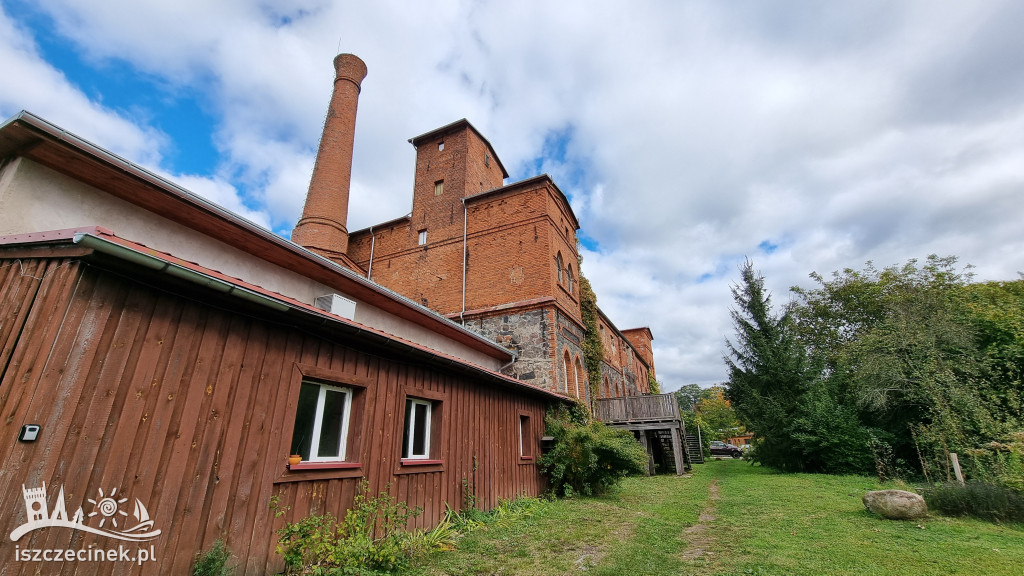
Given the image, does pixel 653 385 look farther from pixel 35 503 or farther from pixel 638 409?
pixel 35 503

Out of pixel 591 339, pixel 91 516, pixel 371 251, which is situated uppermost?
pixel 371 251

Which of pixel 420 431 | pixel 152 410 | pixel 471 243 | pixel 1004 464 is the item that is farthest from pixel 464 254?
pixel 1004 464

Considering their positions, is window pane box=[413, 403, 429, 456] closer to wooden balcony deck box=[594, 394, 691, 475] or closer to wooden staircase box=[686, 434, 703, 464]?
wooden balcony deck box=[594, 394, 691, 475]

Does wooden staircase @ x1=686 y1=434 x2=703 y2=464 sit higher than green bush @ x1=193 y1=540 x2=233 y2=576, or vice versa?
wooden staircase @ x1=686 y1=434 x2=703 y2=464

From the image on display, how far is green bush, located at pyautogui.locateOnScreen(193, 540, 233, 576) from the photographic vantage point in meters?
3.74

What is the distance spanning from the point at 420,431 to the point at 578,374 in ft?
32.2

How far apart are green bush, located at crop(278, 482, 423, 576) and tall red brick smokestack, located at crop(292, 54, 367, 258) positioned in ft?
41.9

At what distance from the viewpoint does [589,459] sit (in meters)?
10.8

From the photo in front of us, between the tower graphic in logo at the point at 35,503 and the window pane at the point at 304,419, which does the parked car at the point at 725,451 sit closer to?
the window pane at the point at 304,419

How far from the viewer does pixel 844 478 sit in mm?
14125

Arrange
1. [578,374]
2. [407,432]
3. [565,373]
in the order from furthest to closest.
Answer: [578,374] → [565,373] → [407,432]

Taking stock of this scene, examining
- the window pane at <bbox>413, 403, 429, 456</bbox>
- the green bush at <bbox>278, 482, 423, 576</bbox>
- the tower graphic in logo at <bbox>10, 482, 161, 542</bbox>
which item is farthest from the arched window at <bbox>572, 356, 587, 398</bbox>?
the tower graphic in logo at <bbox>10, 482, 161, 542</bbox>

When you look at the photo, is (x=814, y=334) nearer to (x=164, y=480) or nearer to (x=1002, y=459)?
(x=1002, y=459)

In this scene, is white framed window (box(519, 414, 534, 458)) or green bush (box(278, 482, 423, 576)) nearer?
green bush (box(278, 482, 423, 576))
